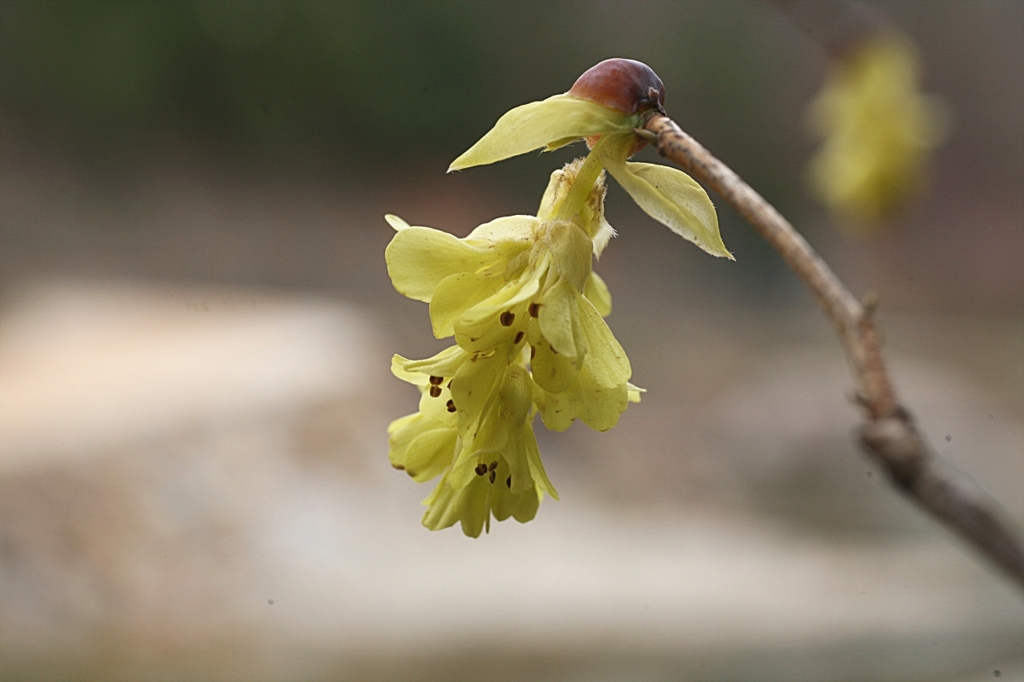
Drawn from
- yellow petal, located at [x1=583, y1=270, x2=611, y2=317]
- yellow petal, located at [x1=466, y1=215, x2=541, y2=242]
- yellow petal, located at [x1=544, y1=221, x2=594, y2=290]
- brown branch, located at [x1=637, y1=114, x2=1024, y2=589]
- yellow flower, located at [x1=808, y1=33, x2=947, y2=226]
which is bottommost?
brown branch, located at [x1=637, y1=114, x2=1024, y2=589]

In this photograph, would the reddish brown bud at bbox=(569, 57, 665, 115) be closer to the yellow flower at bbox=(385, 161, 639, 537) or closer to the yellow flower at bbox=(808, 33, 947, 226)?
the yellow flower at bbox=(385, 161, 639, 537)

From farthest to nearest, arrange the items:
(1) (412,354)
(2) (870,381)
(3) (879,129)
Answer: (1) (412,354) → (3) (879,129) → (2) (870,381)

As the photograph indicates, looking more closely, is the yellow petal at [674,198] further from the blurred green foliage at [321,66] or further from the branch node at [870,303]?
the blurred green foliage at [321,66]

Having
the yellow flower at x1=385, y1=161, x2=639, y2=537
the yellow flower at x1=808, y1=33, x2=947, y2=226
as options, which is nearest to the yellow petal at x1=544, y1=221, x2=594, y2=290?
the yellow flower at x1=385, y1=161, x2=639, y2=537

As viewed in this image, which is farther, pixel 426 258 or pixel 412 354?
pixel 412 354

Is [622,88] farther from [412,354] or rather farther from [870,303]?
[412,354]

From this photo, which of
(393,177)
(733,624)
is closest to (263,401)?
(733,624)

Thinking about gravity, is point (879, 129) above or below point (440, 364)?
above

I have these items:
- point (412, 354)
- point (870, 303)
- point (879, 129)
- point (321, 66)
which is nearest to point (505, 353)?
point (870, 303)
